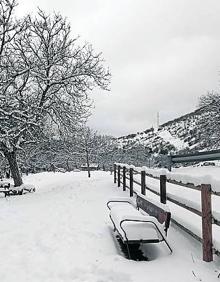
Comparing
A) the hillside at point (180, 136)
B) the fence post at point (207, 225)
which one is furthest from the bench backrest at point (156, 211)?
the hillside at point (180, 136)

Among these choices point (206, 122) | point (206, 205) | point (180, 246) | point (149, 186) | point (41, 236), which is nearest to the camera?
point (206, 205)

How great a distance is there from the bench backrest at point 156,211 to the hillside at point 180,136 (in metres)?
20.9

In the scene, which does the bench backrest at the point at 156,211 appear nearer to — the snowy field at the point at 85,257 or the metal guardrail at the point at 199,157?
the snowy field at the point at 85,257

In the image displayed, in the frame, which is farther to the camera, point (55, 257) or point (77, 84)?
point (77, 84)

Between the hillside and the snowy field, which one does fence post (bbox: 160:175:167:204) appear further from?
the hillside

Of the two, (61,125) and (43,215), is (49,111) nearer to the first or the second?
(61,125)

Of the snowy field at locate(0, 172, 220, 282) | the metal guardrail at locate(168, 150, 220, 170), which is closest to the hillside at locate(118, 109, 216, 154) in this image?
the metal guardrail at locate(168, 150, 220, 170)

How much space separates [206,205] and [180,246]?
1228 mm

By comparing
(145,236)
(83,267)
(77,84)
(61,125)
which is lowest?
(83,267)

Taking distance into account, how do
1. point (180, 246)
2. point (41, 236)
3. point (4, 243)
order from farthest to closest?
1. point (41, 236)
2. point (4, 243)
3. point (180, 246)

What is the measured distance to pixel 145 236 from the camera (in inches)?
211

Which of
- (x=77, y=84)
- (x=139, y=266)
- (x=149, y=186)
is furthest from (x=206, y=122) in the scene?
(x=139, y=266)

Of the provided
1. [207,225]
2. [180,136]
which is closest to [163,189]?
[207,225]

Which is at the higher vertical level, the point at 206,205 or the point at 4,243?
the point at 206,205
